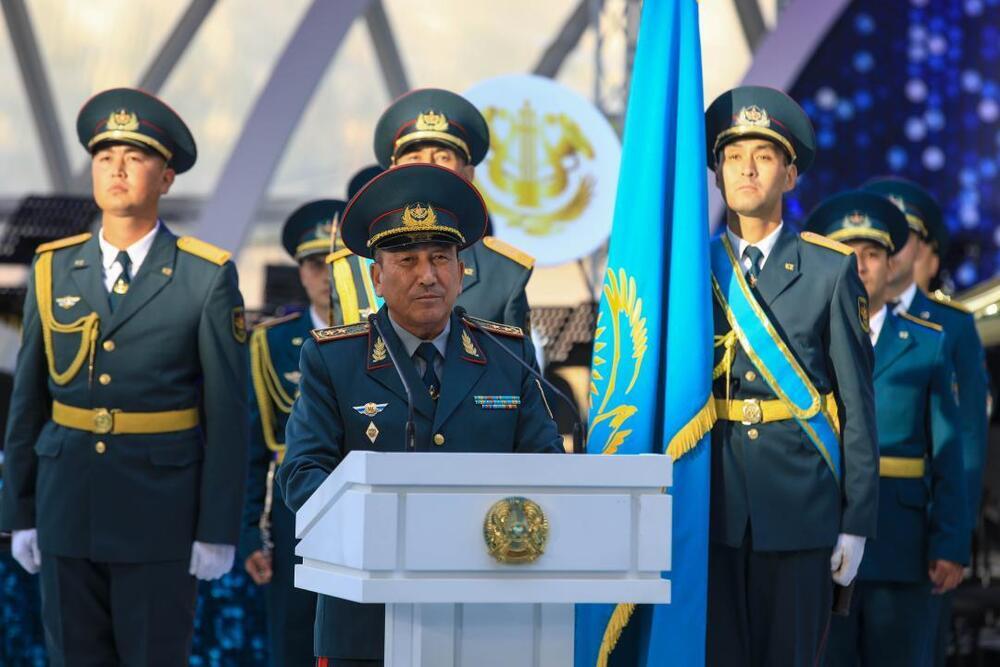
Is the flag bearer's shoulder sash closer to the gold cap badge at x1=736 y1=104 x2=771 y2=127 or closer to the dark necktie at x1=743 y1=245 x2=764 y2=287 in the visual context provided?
the dark necktie at x1=743 y1=245 x2=764 y2=287

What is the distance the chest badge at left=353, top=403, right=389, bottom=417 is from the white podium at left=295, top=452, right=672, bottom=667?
472mm

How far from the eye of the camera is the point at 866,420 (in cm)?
411

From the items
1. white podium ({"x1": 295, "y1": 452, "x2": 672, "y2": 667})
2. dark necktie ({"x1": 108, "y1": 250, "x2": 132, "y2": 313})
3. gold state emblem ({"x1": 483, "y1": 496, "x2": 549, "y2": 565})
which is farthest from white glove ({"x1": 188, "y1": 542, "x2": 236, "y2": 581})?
gold state emblem ({"x1": 483, "y1": 496, "x2": 549, "y2": 565})

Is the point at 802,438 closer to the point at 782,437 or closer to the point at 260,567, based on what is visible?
the point at 782,437

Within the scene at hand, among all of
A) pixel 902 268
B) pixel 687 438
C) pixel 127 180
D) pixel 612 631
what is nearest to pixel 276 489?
pixel 127 180

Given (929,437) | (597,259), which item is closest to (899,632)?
(929,437)

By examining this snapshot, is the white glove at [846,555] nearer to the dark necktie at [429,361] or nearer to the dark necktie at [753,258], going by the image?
the dark necktie at [753,258]

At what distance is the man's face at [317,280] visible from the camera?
5656 millimetres

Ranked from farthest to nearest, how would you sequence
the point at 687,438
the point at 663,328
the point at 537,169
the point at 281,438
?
the point at 537,169 < the point at 281,438 < the point at 663,328 < the point at 687,438

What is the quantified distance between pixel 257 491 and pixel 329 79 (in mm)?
11385

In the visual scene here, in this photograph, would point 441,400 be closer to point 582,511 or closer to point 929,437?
point 582,511

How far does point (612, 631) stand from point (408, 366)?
1.04m

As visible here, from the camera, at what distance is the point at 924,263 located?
248 inches

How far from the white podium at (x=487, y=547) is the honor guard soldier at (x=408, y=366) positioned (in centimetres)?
46
